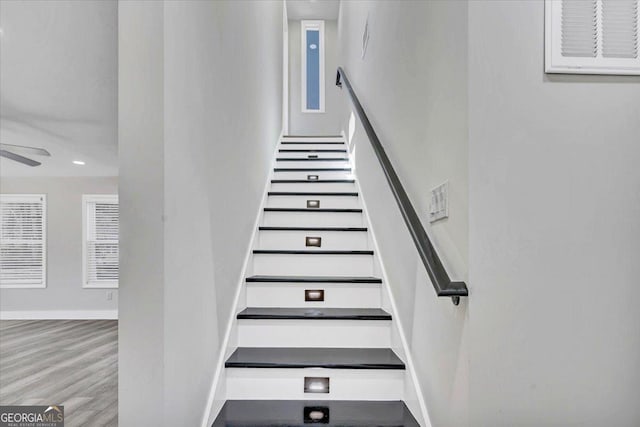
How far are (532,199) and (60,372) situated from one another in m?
3.98

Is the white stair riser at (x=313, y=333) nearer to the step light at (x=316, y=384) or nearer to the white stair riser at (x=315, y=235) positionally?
the step light at (x=316, y=384)

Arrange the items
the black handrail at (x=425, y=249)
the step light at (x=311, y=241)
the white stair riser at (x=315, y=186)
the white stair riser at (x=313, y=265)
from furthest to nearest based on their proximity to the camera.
Answer: 1. the white stair riser at (x=315, y=186)
2. the step light at (x=311, y=241)
3. the white stair riser at (x=313, y=265)
4. the black handrail at (x=425, y=249)

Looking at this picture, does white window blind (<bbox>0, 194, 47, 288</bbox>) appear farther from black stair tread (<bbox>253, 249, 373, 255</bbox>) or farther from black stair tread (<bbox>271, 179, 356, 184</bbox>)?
black stair tread (<bbox>253, 249, 373, 255</bbox>)

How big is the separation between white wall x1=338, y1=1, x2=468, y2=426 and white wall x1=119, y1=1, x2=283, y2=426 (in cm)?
85

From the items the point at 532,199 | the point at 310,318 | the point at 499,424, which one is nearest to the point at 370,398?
the point at 310,318

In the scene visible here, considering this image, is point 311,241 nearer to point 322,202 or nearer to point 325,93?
point 322,202

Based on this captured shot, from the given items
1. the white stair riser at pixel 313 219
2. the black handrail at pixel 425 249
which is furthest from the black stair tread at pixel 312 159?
the black handrail at pixel 425 249

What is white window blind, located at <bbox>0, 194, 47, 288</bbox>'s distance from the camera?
722 cm

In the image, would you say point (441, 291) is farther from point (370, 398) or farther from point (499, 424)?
point (370, 398)

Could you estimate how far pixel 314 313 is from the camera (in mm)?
2312

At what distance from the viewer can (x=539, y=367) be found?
4.35ft

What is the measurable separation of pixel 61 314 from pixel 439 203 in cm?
744

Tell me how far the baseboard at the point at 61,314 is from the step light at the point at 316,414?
6.23 metres

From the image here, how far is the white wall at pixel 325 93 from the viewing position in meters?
7.32
